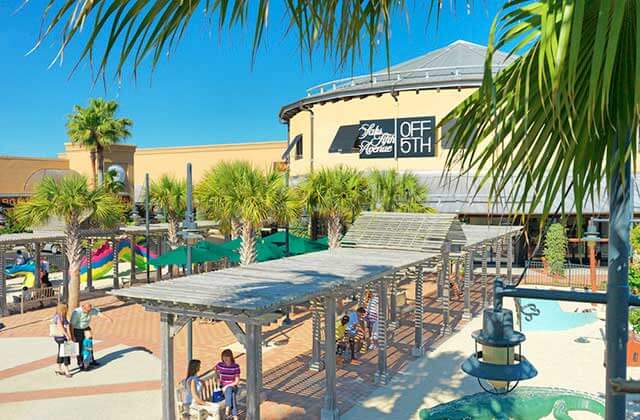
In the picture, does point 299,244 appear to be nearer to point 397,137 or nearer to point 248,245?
point 248,245

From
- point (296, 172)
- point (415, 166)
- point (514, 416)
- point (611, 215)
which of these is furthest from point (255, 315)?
point (296, 172)

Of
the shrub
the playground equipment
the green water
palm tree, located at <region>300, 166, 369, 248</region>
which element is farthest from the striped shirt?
the shrub

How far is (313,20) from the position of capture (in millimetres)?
2301

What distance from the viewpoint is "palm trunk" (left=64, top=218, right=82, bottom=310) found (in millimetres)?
18453

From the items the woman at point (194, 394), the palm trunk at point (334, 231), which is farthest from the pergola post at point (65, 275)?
the woman at point (194, 394)

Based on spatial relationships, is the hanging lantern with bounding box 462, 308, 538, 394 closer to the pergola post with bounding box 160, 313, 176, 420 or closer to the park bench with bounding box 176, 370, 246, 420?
the pergola post with bounding box 160, 313, 176, 420

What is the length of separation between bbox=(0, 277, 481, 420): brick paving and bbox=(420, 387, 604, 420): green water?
10.8ft

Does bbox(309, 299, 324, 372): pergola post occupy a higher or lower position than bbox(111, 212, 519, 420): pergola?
lower

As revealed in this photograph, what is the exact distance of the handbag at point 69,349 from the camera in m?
12.5

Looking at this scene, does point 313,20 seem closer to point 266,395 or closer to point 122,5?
point 122,5

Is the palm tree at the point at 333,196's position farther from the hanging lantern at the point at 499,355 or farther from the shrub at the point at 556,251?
the hanging lantern at the point at 499,355

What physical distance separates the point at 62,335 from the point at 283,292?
21.5 ft

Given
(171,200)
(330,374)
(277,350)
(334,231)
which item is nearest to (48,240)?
(171,200)

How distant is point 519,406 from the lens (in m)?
8.46
